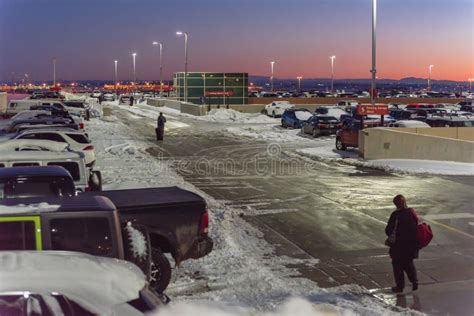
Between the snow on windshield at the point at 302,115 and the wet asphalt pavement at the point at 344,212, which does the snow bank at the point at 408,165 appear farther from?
the snow on windshield at the point at 302,115

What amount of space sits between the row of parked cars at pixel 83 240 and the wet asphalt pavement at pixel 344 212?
2.27 m

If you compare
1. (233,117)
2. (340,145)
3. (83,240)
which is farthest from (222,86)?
(83,240)

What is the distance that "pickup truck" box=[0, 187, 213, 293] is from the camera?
6.16 metres

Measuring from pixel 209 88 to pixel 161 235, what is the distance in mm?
60285

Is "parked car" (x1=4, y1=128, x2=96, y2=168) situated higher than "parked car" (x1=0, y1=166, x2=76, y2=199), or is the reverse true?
"parked car" (x1=4, y1=128, x2=96, y2=168)

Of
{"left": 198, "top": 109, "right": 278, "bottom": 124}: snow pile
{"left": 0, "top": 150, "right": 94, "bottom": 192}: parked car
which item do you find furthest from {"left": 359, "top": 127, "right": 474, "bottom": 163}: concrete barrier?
{"left": 198, "top": 109, "right": 278, "bottom": 124}: snow pile

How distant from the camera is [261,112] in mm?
59781

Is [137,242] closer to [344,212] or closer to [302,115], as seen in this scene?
[344,212]

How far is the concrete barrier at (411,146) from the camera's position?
74.1 feet

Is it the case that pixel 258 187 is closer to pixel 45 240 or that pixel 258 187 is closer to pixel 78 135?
pixel 78 135

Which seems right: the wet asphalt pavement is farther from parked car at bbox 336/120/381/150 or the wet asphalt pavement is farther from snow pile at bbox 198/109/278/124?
snow pile at bbox 198/109/278/124

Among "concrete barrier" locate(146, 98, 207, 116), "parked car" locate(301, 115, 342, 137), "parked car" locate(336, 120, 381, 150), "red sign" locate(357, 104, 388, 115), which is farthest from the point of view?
"concrete barrier" locate(146, 98, 207, 116)

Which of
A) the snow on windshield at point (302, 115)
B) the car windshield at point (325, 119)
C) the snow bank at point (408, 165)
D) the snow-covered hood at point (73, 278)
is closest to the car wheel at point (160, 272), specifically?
the snow-covered hood at point (73, 278)

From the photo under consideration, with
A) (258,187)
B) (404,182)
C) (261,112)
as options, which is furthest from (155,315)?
(261,112)
